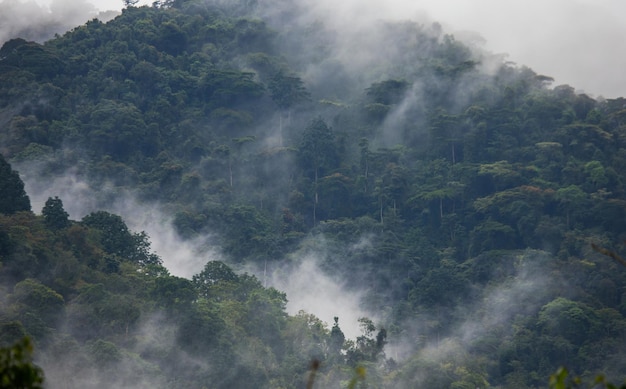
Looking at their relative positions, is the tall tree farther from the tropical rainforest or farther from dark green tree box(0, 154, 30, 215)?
dark green tree box(0, 154, 30, 215)

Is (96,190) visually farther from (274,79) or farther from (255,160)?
(274,79)

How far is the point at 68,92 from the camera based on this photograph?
189 feet

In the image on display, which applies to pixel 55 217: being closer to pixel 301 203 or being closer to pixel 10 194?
pixel 10 194

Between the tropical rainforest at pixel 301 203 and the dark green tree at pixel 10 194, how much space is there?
0.28 ft

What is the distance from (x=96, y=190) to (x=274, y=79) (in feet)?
48.9

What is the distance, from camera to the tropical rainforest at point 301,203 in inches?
1435

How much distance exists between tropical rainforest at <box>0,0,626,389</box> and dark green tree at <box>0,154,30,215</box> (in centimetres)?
9

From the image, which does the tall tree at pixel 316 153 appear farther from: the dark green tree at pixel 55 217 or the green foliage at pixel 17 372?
the green foliage at pixel 17 372

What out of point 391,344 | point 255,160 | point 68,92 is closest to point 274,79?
point 255,160

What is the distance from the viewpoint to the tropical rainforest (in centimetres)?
3644

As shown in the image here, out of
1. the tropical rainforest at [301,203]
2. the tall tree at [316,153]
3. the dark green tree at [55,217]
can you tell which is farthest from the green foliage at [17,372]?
the tall tree at [316,153]

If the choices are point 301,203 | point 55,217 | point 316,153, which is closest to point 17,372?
point 55,217

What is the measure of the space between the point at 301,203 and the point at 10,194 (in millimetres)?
15957

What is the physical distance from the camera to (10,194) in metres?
42.1
